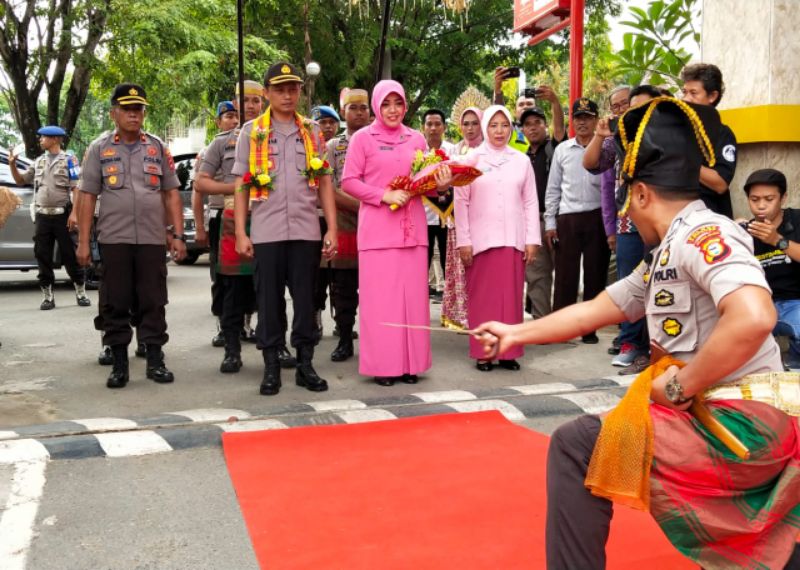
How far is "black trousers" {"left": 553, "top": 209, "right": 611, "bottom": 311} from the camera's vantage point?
7.59 m

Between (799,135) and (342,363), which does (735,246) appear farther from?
(342,363)

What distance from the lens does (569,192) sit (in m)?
7.64

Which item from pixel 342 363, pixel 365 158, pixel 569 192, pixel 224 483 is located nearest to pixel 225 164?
pixel 365 158

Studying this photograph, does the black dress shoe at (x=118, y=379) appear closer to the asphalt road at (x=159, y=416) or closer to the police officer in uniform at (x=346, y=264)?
the asphalt road at (x=159, y=416)

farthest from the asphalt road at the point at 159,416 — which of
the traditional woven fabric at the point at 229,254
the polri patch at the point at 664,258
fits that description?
the polri patch at the point at 664,258

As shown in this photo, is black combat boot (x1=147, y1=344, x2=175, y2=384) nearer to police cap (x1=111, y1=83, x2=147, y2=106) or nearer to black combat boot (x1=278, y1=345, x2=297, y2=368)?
black combat boot (x1=278, y1=345, x2=297, y2=368)

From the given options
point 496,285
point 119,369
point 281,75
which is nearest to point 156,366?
point 119,369

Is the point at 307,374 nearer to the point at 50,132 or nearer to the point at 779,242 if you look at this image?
the point at 779,242

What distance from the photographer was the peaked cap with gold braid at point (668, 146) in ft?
8.46

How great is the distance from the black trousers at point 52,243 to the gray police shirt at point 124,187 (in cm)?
448

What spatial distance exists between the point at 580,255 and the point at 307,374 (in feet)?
9.28

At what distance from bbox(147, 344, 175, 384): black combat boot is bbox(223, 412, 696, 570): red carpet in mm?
1600

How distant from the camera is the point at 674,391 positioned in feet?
7.96

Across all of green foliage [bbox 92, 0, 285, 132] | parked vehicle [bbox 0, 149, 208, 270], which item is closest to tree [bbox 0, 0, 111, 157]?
green foliage [bbox 92, 0, 285, 132]
